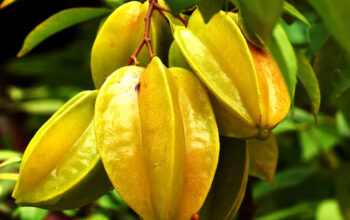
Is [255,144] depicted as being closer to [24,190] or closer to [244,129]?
[244,129]

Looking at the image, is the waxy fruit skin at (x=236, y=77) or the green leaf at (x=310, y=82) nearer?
the waxy fruit skin at (x=236, y=77)

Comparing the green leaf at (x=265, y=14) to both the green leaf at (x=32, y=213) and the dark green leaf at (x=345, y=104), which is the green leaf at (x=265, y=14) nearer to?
the dark green leaf at (x=345, y=104)

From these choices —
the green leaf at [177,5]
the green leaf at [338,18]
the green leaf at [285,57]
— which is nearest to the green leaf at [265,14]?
the green leaf at [338,18]

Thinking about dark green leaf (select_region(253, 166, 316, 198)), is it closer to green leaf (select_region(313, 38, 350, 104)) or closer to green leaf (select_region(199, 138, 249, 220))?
green leaf (select_region(313, 38, 350, 104))

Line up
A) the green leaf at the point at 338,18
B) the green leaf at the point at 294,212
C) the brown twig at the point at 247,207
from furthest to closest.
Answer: the green leaf at the point at 294,212
the brown twig at the point at 247,207
the green leaf at the point at 338,18

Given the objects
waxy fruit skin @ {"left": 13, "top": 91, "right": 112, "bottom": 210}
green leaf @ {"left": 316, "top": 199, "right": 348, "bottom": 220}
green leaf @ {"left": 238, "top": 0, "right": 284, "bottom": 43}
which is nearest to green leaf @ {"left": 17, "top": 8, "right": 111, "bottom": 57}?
waxy fruit skin @ {"left": 13, "top": 91, "right": 112, "bottom": 210}

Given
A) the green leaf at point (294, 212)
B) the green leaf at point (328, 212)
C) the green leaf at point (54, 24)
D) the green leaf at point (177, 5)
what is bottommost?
the green leaf at point (294, 212)
